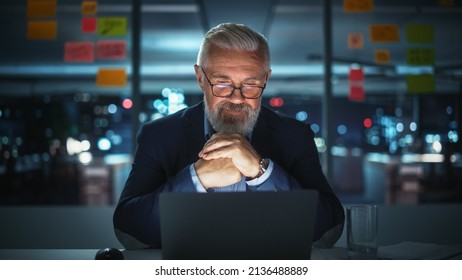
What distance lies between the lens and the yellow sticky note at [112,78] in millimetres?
3098

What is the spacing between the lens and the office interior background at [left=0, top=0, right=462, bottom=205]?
3.26 meters

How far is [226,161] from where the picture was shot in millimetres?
1497

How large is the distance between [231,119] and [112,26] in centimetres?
162

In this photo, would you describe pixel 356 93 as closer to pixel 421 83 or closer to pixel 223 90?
pixel 421 83

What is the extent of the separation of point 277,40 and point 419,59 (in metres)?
3.43

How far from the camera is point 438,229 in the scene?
103 inches

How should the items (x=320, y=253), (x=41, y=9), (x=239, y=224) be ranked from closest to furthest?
(x=239, y=224) → (x=320, y=253) → (x=41, y=9)

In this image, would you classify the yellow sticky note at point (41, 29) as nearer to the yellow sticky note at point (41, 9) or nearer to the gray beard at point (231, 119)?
the yellow sticky note at point (41, 9)

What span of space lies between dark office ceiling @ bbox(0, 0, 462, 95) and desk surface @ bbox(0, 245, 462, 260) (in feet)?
7.15

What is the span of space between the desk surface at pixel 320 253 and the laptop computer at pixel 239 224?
26 centimetres

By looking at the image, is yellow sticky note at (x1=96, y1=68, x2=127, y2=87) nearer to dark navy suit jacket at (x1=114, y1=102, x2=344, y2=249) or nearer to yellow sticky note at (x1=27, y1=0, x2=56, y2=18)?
yellow sticky note at (x1=27, y1=0, x2=56, y2=18)

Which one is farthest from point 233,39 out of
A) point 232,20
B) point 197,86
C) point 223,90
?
point 197,86

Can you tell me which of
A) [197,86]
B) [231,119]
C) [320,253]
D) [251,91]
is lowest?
[320,253]

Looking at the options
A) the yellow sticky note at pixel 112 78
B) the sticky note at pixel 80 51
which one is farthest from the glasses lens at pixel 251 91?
the sticky note at pixel 80 51
